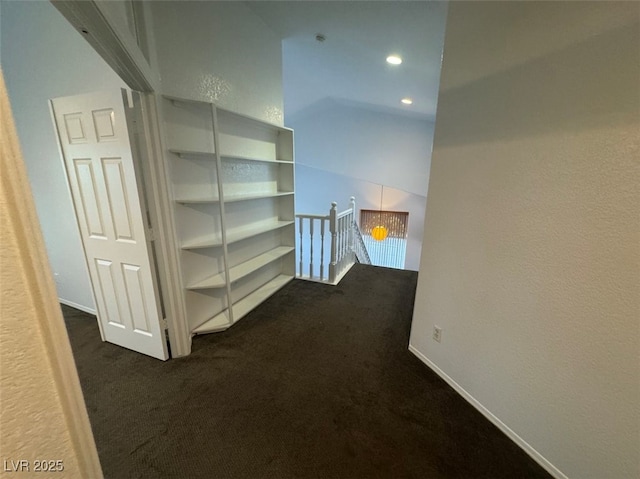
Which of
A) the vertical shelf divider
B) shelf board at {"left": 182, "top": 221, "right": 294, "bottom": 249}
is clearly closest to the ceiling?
the vertical shelf divider

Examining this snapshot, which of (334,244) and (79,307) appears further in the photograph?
(334,244)

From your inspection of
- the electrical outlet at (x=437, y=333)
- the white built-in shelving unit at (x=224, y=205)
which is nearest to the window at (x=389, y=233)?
the white built-in shelving unit at (x=224, y=205)

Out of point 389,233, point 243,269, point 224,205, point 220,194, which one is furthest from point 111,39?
point 389,233

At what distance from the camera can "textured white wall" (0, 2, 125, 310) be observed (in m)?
2.07

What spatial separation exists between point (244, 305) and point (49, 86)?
263 centimetres

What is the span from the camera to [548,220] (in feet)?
4.21

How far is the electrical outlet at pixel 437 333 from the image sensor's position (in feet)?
6.38

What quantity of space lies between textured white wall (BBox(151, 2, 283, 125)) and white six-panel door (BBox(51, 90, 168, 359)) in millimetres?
508

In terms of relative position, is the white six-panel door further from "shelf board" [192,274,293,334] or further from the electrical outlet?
the electrical outlet

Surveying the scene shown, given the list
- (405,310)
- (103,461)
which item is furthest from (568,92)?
(103,461)

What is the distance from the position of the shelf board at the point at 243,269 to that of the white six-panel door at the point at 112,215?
42 centimetres

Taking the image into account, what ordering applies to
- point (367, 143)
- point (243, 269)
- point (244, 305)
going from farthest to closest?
1. point (367, 143)
2. point (244, 305)
3. point (243, 269)

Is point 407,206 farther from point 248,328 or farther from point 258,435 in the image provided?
point 258,435

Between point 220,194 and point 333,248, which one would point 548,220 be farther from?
point 333,248
